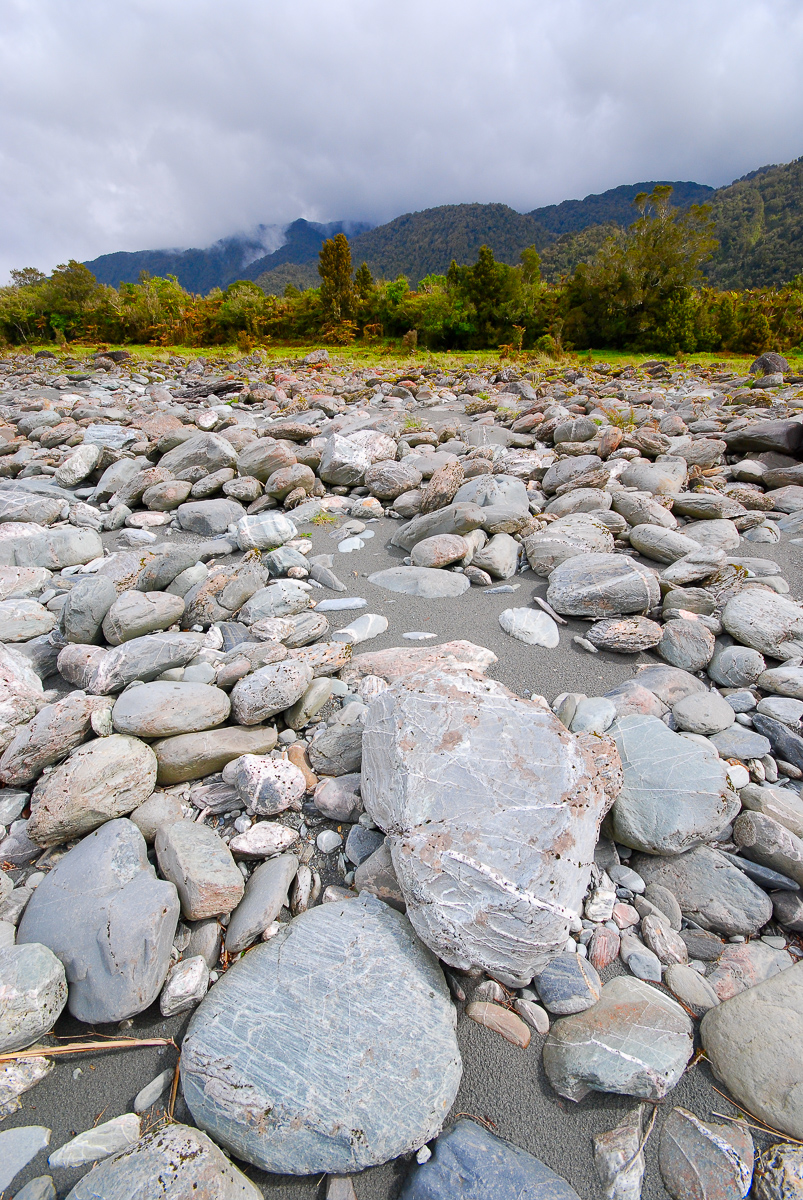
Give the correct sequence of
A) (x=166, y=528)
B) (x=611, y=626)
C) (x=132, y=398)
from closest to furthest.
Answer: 1. (x=611, y=626)
2. (x=166, y=528)
3. (x=132, y=398)

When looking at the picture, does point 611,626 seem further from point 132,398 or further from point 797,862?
point 132,398

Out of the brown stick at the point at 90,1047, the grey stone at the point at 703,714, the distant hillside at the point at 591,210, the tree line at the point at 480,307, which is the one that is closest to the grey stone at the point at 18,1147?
the brown stick at the point at 90,1047

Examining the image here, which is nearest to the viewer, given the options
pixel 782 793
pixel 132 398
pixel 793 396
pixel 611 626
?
pixel 782 793

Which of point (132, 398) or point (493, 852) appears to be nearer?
point (493, 852)

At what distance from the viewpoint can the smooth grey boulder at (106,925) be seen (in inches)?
65.3

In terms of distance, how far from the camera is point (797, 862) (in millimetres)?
1949

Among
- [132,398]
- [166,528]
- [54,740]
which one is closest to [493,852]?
[54,740]

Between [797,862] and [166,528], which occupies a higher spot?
[166,528]

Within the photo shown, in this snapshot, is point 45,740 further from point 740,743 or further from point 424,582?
point 740,743

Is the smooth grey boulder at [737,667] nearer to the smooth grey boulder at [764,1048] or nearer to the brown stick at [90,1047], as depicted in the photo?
the smooth grey boulder at [764,1048]

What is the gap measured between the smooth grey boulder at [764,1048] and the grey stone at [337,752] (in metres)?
1.55

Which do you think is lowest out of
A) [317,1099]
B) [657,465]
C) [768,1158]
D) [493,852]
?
[768,1158]

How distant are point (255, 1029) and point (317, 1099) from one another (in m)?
0.25

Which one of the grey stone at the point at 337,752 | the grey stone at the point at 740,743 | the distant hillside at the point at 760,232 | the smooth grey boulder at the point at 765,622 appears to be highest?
the distant hillside at the point at 760,232
